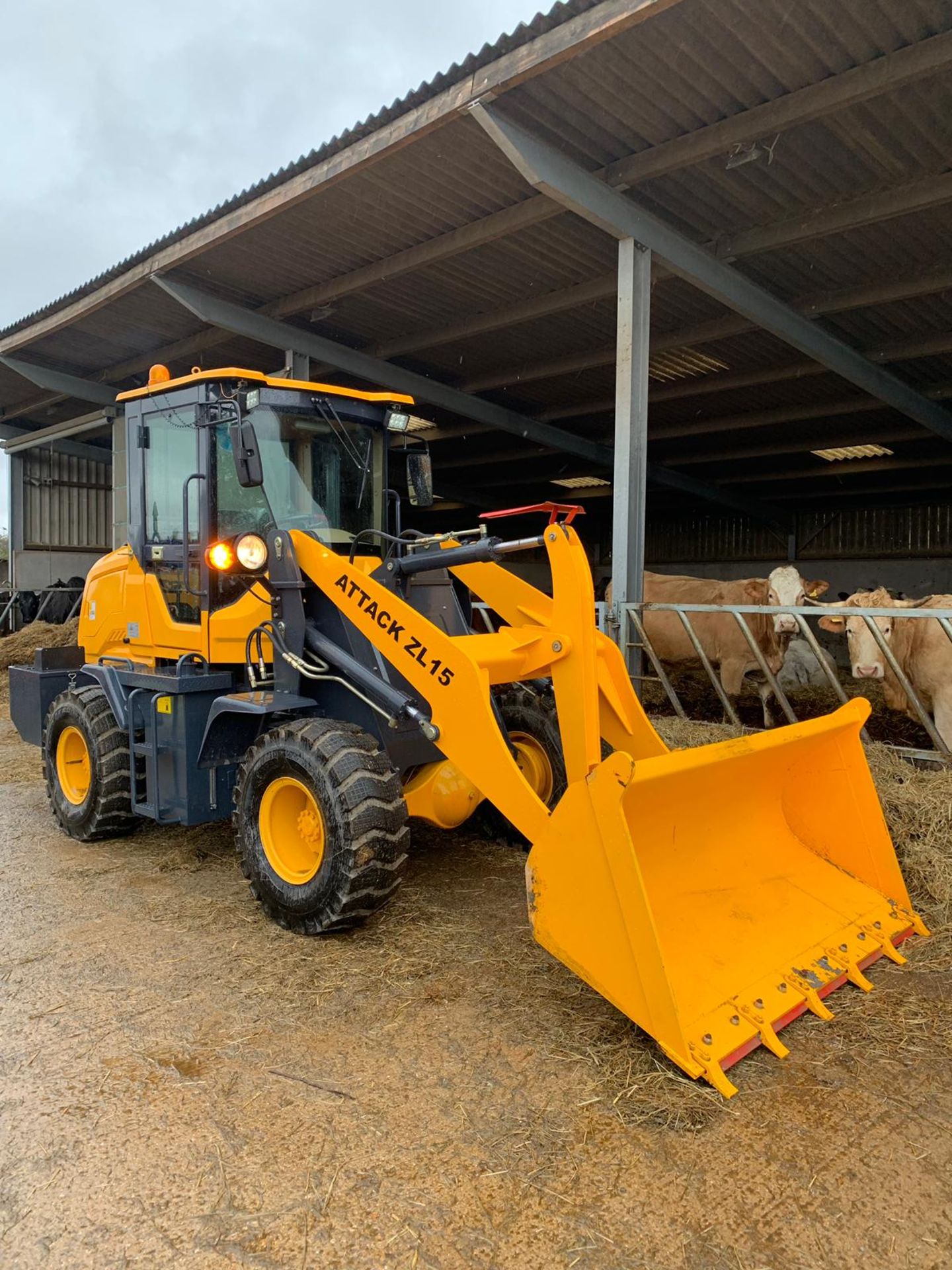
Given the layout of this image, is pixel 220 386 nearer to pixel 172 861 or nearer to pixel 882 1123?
pixel 172 861

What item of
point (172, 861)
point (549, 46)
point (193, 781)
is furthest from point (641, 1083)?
point (549, 46)

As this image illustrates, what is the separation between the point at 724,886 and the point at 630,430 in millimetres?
4465

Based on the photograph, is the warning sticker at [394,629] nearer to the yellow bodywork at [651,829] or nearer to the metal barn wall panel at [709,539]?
the yellow bodywork at [651,829]

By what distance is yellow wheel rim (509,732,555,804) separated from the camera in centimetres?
443

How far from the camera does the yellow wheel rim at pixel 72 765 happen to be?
200 inches

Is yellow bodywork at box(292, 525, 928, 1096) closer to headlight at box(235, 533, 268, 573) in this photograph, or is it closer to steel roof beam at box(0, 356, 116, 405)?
headlight at box(235, 533, 268, 573)

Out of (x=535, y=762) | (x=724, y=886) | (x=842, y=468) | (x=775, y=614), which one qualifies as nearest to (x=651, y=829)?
(x=724, y=886)

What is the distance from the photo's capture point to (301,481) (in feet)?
14.2

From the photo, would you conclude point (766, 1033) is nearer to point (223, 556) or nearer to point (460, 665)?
point (460, 665)

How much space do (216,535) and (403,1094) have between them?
278cm

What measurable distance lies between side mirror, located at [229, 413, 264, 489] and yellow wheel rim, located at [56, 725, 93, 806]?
219 cm

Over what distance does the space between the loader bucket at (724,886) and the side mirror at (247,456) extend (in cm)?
210

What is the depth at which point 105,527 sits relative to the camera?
1962 centimetres

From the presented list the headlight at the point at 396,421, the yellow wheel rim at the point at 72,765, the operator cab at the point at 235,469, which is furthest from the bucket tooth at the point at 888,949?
the yellow wheel rim at the point at 72,765
